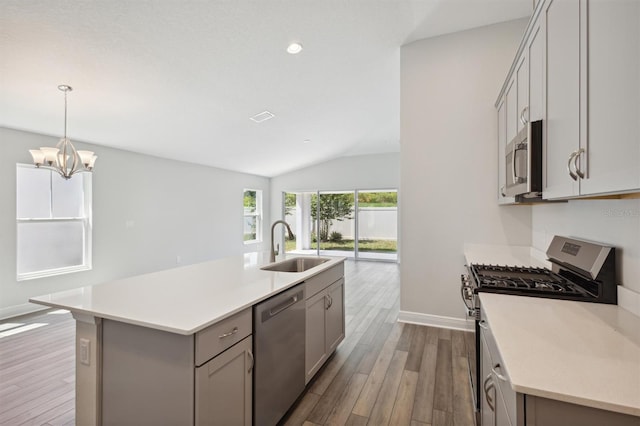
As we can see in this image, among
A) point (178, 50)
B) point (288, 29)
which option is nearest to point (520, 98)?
point (288, 29)

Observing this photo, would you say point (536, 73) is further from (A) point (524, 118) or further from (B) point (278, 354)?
(B) point (278, 354)

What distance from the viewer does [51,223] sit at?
4090mm

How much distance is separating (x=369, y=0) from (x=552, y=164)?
2.27 metres

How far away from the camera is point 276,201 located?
898 cm

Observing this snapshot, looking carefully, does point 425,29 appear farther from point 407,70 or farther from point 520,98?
point 520,98

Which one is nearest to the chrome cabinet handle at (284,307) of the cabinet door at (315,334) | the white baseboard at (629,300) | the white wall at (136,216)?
the cabinet door at (315,334)

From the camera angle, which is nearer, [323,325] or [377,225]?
[323,325]

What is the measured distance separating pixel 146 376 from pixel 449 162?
10.6ft

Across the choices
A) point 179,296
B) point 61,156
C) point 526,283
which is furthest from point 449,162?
point 61,156

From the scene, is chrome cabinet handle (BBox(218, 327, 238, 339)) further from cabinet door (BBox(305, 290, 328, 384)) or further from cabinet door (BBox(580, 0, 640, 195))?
cabinet door (BBox(580, 0, 640, 195))

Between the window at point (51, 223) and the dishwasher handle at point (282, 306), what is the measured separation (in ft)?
13.5

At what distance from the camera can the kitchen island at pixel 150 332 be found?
1.20 m

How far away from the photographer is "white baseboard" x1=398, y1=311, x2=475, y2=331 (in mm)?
3178

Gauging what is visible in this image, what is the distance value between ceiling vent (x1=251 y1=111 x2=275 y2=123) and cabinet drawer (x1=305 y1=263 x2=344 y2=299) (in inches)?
114
